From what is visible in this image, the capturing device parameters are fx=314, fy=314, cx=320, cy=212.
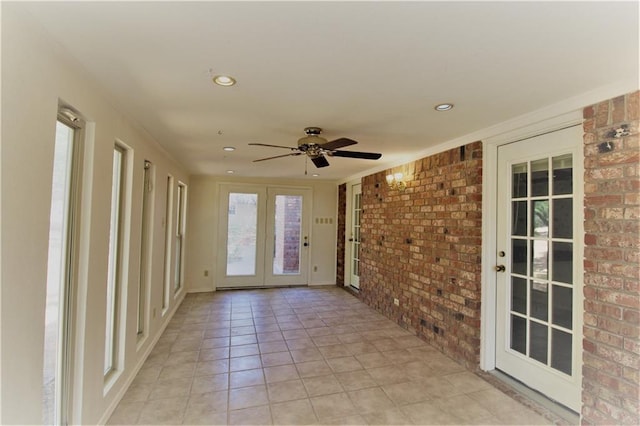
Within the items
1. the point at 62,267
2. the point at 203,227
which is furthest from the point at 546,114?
the point at 203,227

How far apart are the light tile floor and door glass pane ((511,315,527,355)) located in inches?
16.3

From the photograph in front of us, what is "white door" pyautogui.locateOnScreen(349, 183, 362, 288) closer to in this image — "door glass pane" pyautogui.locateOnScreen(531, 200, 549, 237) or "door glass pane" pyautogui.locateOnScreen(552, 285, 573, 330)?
"door glass pane" pyautogui.locateOnScreen(531, 200, 549, 237)

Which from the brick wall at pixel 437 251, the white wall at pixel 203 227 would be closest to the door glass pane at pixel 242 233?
the white wall at pixel 203 227

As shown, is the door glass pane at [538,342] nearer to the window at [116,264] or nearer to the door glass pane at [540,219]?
the door glass pane at [540,219]

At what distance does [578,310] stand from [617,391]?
514 mm

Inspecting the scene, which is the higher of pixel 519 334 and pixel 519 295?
pixel 519 295

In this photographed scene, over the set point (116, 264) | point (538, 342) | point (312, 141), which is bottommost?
point (538, 342)

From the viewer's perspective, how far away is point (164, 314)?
4000 millimetres

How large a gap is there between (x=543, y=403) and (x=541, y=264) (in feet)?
3.41

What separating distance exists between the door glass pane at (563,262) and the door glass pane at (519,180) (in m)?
0.51

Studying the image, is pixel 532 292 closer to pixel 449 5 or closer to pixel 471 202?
pixel 471 202

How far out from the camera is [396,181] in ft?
14.4

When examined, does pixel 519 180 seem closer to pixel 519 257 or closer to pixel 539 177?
pixel 539 177

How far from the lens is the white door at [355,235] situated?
5.86 m
